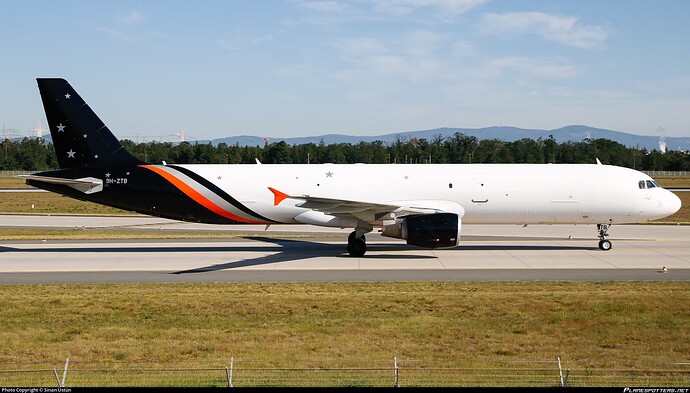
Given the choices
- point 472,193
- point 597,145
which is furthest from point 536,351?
point 597,145

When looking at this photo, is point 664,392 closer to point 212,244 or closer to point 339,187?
point 339,187

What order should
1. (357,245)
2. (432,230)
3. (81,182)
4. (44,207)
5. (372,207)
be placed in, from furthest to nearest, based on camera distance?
(44,207) < (81,182) < (357,245) < (372,207) < (432,230)

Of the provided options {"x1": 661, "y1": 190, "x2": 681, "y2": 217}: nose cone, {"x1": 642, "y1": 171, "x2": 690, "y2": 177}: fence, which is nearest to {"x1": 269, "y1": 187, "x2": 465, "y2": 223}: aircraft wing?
{"x1": 661, "y1": 190, "x2": 681, "y2": 217}: nose cone

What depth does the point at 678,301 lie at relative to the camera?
22062 millimetres

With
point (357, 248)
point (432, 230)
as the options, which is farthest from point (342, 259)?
point (432, 230)

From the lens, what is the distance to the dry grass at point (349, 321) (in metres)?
16.8

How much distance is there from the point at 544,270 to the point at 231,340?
15587 mm

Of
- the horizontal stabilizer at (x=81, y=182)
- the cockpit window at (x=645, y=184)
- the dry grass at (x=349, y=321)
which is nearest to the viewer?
the dry grass at (x=349, y=321)

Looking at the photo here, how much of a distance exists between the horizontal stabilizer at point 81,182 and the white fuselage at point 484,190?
5.11m

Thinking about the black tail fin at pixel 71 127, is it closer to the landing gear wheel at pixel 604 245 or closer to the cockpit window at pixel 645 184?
the landing gear wheel at pixel 604 245

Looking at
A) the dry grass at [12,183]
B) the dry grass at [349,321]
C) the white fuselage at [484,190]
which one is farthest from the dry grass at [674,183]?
the dry grass at [12,183]

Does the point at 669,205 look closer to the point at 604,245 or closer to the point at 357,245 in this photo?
the point at 604,245

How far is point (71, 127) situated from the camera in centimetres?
3450

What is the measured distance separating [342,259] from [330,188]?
373cm
